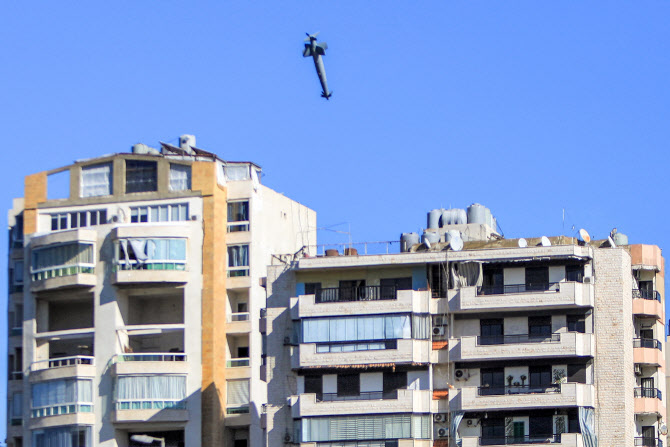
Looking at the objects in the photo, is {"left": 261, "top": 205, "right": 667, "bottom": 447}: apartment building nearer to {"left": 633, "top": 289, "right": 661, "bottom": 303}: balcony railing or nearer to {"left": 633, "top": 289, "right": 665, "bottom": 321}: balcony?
{"left": 633, "top": 289, "right": 665, "bottom": 321}: balcony

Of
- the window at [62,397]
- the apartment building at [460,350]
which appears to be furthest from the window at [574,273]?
the window at [62,397]

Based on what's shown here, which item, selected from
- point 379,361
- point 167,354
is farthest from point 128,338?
point 379,361

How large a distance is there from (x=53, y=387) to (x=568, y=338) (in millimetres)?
31706

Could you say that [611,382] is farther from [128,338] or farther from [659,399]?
[128,338]

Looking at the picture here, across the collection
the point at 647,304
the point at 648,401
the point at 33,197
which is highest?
the point at 33,197

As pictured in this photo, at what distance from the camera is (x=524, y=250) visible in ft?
308

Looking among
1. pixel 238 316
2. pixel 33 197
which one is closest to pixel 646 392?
pixel 238 316

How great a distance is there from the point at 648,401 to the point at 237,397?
23889 millimetres

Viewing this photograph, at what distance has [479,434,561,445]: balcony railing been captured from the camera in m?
91.4

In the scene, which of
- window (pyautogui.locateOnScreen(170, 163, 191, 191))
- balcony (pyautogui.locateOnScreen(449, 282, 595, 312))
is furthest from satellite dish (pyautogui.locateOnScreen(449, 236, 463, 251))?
window (pyautogui.locateOnScreen(170, 163, 191, 191))

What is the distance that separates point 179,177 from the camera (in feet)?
354

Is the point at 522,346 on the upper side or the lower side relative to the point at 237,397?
upper

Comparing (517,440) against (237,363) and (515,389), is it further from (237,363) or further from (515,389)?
(237,363)

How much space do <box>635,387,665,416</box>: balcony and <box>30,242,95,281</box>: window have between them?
3287cm
